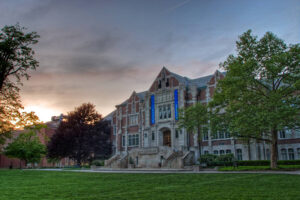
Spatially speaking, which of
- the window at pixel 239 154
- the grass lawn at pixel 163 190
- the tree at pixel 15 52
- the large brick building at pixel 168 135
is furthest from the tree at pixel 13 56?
the window at pixel 239 154

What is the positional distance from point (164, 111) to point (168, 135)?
4.15m

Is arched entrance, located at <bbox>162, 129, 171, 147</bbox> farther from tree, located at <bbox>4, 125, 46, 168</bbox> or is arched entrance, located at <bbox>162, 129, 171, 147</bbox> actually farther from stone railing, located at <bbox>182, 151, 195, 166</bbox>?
tree, located at <bbox>4, 125, 46, 168</bbox>

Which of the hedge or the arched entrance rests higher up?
the arched entrance

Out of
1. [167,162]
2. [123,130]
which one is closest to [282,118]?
[167,162]

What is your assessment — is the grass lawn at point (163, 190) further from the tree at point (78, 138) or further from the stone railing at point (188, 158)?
the tree at point (78, 138)

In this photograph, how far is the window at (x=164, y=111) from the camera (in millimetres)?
45562

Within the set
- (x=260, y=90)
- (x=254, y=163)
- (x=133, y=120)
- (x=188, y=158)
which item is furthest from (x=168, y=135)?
(x=260, y=90)

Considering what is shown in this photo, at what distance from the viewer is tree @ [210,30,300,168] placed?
2398cm

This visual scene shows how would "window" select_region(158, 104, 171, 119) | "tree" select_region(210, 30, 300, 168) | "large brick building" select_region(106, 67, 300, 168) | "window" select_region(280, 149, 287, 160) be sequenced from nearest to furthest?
1. "tree" select_region(210, 30, 300, 168)
2. "window" select_region(280, 149, 287, 160)
3. "large brick building" select_region(106, 67, 300, 168)
4. "window" select_region(158, 104, 171, 119)

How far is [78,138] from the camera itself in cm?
5238

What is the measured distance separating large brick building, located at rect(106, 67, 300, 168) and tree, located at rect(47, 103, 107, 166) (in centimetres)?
410

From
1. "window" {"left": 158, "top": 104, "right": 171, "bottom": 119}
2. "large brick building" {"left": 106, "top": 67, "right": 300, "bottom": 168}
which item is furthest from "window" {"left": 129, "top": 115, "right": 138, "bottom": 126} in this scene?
"window" {"left": 158, "top": 104, "right": 171, "bottom": 119}

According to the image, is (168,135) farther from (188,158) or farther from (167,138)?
(188,158)

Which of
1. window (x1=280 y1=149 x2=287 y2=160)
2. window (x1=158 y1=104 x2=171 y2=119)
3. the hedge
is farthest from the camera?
window (x1=158 y1=104 x2=171 y2=119)
